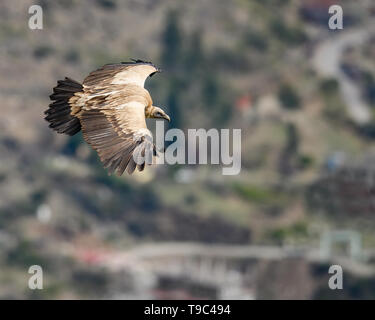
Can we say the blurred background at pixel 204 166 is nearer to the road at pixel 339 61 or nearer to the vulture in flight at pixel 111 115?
the road at pixel 339 61

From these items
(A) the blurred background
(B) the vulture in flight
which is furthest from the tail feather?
(A) the blurred background

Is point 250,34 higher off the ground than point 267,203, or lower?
higher

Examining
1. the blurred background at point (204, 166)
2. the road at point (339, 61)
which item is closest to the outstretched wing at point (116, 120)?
the blurred background at point (204, 166)

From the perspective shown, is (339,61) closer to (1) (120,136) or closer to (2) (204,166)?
(2) (204,166)

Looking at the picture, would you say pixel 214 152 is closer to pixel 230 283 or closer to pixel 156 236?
pixel 156 236

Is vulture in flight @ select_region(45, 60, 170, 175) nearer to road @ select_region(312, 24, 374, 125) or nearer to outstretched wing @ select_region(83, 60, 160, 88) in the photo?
outstretched wing @ select_region(83, 60, 160, 88)
